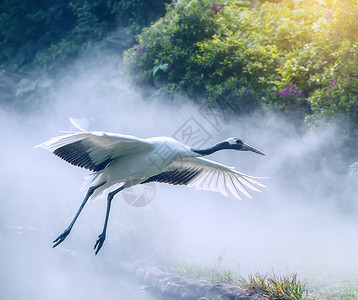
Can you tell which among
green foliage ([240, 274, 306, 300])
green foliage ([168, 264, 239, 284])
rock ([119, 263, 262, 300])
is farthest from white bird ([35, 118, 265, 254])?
green foliage ([168, 264, 239, 284])

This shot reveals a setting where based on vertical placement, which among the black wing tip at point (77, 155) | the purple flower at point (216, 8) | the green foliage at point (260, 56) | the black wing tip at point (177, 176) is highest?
the purple flower at point (216, 8)

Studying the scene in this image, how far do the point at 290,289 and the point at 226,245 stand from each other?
88.5 inches

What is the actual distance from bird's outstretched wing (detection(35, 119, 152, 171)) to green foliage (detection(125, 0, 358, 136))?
142 inches

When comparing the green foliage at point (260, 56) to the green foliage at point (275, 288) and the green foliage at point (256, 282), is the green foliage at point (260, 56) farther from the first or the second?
the green foliage at point (275, 288)

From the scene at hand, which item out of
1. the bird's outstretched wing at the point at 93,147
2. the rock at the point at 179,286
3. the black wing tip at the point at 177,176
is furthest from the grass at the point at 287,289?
the bird's outstretched wing at the point at 93,147

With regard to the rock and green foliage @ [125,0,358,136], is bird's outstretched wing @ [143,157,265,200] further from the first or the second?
green foliage @ [125,0,358,136]

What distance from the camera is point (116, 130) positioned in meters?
10.9

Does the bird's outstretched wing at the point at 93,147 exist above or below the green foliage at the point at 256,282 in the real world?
above

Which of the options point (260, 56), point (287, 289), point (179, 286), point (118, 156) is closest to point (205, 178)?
point (118, 156)

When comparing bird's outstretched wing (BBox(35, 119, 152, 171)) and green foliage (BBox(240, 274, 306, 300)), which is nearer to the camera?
bird's outstretched wing (BBox(35, 119, 152, 171))

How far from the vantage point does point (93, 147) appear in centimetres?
422

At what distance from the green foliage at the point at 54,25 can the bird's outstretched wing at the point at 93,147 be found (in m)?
8.43

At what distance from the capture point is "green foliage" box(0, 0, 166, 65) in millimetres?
12891

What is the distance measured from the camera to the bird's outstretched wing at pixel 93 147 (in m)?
3.93
